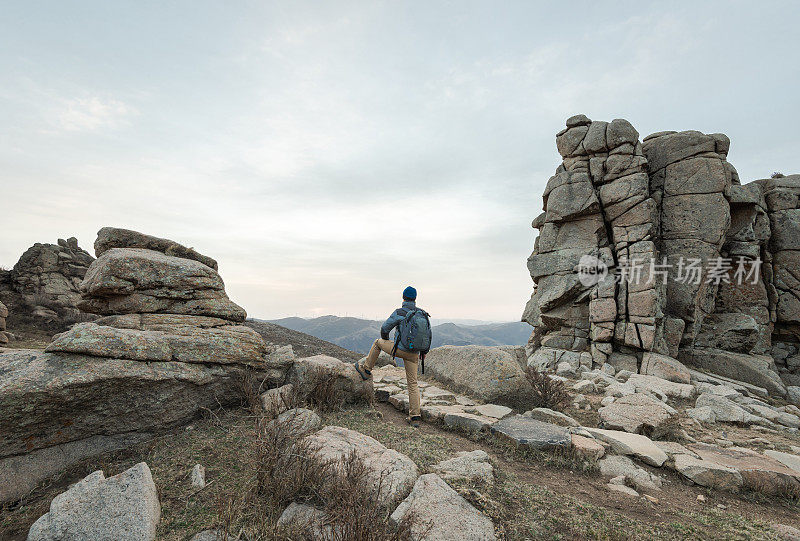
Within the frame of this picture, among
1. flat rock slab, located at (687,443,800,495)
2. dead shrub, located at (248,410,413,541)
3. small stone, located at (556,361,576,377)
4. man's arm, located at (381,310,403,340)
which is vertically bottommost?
small stone, located at (556,361,576,377)

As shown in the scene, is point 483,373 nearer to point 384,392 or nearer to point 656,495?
point 384,392

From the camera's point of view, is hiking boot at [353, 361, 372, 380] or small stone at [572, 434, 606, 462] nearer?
small stone at [572, 434, 606, 462]

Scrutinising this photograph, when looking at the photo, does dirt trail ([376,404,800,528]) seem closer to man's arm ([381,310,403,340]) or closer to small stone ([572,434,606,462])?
→ small stone ([572,434,606,462])

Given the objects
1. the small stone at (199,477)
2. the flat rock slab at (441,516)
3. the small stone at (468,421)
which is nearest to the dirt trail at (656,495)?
the small stone at (468,421)

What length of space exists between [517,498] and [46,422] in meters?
7.24

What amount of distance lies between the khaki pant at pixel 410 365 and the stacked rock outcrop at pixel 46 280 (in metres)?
26.1

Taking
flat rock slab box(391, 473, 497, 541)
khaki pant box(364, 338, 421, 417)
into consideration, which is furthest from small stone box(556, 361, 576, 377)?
flat rock slab box(391, 473, 497, 541)

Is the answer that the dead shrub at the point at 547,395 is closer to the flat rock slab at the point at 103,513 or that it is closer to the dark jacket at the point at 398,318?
the dark jacket at the point at 398,318

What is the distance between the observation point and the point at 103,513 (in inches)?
150

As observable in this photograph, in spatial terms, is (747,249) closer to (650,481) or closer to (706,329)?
(706,329)

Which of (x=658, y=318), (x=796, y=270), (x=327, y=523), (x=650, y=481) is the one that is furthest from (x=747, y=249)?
(x=327, y=523)

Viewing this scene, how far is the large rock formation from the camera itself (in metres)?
20.5

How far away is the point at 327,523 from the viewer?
348cm

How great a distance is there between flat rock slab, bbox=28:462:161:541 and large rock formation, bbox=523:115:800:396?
65.4 ft
